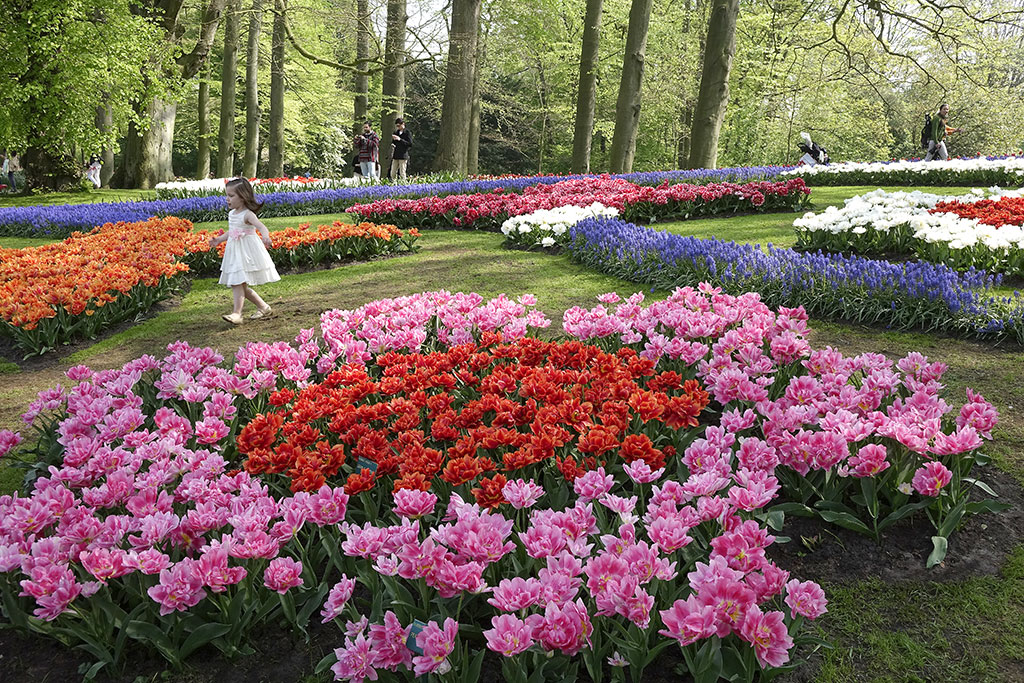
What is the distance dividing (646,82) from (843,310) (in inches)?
1168

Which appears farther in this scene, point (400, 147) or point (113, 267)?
point (400, 147)

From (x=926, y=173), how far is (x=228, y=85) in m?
20.5

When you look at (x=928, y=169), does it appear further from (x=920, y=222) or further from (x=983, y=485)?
(x=983, y=485)

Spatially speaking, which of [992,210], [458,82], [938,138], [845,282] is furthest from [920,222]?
[938,138]

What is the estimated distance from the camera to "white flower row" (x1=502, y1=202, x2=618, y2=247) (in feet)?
31.8

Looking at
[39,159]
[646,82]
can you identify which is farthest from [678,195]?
[646,82]

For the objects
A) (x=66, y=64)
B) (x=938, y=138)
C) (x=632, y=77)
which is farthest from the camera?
(x=938, y=138)

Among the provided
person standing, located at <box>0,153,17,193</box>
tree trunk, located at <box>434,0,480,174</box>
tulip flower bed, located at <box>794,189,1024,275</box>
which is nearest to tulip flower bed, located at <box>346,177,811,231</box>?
tulip flower bed, located at <box>794,189,1024,275</box>

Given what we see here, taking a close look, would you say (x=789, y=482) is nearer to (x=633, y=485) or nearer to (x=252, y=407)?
(x=633, y=485)

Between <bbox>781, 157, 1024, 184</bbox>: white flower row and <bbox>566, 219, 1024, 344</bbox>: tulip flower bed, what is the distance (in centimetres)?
1099

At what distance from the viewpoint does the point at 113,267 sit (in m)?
7.25

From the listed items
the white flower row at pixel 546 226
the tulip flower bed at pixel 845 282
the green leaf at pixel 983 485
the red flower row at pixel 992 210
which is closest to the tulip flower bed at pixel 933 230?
the red flower row at pixel 992 210

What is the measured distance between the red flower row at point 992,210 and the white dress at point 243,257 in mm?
7467

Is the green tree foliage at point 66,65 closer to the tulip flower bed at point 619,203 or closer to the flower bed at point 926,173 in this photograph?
the tulip flower bed at point 619,203
